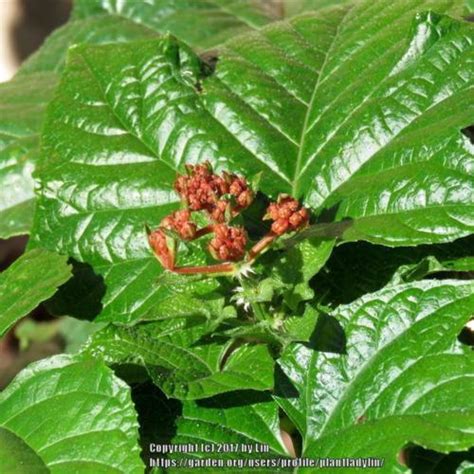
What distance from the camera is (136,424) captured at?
4.84 ft

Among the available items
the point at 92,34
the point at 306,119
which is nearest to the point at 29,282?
the point at 306,119

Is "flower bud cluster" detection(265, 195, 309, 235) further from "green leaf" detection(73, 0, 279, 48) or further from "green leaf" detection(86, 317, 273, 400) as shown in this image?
"green leaf" detection(73, 0, 279, 48)

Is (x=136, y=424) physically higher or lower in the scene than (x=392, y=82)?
lower

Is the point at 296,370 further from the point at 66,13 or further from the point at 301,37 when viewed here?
the point at 66,13

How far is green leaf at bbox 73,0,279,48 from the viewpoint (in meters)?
2.84

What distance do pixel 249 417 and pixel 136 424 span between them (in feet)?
0.65

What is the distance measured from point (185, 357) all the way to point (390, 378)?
1.12ft

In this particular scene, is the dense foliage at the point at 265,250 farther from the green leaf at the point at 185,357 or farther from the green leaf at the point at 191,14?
the green leaf at the point at 191,14

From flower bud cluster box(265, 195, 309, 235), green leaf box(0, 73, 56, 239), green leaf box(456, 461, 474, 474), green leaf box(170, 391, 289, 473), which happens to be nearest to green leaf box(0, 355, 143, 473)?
green leaf box(170, 391, 289, 473)

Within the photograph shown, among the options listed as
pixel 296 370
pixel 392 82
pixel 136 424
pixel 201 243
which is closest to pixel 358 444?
pixel 296 370

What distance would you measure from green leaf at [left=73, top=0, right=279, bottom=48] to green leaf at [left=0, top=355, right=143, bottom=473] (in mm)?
1416

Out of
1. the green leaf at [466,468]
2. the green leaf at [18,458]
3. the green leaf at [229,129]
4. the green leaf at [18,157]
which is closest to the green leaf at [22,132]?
the green leaf at [18,157]

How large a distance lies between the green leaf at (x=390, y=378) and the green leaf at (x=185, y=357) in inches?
3.1

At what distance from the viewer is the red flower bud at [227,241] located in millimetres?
1411
